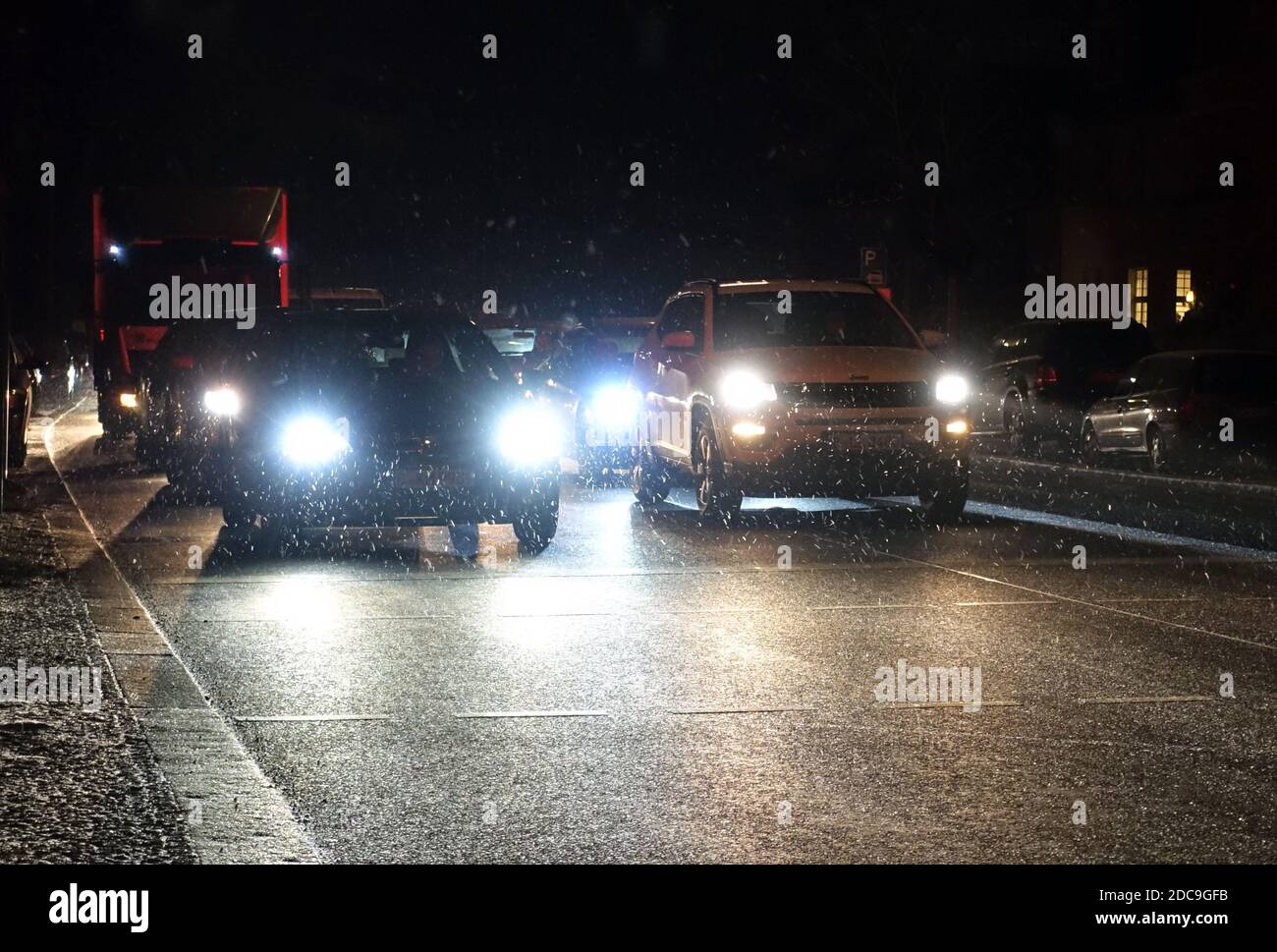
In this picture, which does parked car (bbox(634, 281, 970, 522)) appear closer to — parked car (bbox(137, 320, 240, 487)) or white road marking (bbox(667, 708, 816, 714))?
parked car (bbox(137, 320, 240, 487))

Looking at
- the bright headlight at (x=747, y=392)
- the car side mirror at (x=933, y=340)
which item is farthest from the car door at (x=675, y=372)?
the car side mirror at (x=933, y=340)

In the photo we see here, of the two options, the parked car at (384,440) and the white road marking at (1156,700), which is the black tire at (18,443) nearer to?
the parked car at (384,440)

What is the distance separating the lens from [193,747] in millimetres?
7582

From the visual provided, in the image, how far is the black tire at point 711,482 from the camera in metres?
16.8

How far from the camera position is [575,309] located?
4219 centimetres

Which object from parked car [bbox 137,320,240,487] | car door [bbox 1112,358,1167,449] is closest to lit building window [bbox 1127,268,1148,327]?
car door [bbox 1112,358,1167,449]

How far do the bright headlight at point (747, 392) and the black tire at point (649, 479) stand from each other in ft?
5.95

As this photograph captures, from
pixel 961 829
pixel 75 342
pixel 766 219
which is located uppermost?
pixel 766 219

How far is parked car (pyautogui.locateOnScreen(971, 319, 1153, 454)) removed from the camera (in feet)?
88.2

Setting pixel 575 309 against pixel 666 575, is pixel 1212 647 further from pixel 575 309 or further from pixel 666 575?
pixel 575 309

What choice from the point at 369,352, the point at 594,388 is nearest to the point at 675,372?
the point at 369,352

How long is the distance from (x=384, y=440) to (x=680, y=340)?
399cm

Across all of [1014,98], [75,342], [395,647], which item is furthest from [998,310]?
[395,647]

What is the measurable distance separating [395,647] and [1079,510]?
942cm
